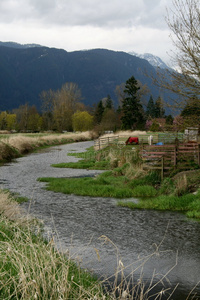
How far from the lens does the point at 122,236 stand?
37.2ft

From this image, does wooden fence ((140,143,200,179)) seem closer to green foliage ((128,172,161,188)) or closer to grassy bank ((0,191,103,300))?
green foliage ((128,172,161,188))

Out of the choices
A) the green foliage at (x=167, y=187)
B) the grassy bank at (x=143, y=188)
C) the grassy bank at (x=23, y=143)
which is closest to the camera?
the grassy bank at (x=143, y=188)

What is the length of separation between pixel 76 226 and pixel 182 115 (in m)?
7.83

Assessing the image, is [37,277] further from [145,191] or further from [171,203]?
[145,191]

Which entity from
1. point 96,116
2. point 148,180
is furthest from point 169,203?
A: point 96,116

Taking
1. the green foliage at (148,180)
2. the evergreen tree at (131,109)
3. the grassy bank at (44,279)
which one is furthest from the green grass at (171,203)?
the evergreen tree at (131,109)

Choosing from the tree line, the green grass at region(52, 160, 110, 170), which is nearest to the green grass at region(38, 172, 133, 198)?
the green grass at region(52, 160, 110, 170)

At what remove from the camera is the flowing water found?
825cm

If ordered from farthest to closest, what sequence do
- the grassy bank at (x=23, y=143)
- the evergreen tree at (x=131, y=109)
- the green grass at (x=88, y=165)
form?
the evergreen tree at (x=131, y=109) → the grassy bank at (x=23, y=143) → the green grass at (x=88, y=165)

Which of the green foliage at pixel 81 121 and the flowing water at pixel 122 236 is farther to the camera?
the green foliage at pixel 81 121

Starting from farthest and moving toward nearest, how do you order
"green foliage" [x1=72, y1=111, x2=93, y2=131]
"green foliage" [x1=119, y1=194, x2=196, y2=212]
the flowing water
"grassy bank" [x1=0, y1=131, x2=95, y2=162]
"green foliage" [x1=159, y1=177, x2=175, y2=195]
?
"green foliage" [x1=72, y1=111, x2=93, y2=131] → "grassy bank" [x1=0, y1=131, x2=95, y2=162] → "green foliage" [x1=159, y1=177, x2=175, y2=195] → "green foliage" [x1=119, y1=194, x2=196, y2=212] → the flowing water

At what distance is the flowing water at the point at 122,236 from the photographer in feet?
27.1

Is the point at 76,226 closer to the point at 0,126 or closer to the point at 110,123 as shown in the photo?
the point at 110,123

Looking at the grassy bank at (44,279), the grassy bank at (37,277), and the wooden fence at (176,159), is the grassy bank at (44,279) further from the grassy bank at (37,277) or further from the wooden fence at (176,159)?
the wooden fence at (176,159)
